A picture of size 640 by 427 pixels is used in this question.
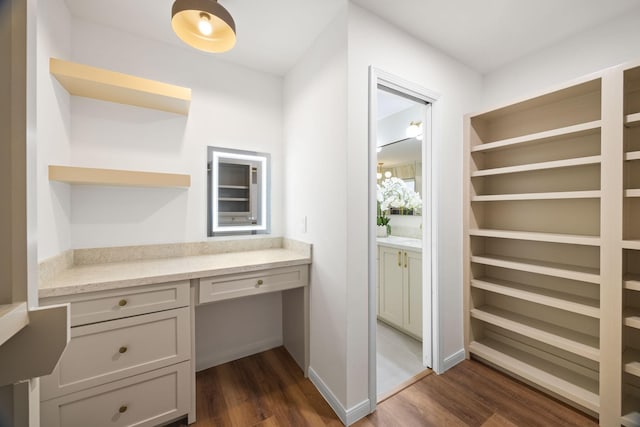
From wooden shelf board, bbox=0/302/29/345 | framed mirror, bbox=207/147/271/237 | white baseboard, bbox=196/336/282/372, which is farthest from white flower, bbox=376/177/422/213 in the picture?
wooden shelf board, bbox=0/302/29/345

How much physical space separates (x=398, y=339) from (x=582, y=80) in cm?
242

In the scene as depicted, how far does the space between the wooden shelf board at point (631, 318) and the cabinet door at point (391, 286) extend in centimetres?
145

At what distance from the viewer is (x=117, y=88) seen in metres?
1.61

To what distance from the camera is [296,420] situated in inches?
62.0

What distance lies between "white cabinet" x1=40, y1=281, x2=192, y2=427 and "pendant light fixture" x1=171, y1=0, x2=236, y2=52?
140 centimetres

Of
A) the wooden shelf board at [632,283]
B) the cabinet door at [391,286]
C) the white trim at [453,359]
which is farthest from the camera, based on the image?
the cabinet door at [391,286]

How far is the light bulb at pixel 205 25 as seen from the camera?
135 centimetres

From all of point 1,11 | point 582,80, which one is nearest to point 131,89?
point 1,11

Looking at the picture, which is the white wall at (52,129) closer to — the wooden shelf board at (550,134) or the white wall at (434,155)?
the white wall at (434,155)

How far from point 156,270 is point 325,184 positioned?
1185mm

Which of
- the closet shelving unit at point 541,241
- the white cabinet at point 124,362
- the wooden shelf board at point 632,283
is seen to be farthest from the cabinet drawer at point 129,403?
the wooden shelf board at point 632,283

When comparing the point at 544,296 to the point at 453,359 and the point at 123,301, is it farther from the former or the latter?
the point at 123,301

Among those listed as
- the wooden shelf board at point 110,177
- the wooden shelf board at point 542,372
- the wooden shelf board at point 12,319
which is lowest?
the wooden shelf board at point 542,372

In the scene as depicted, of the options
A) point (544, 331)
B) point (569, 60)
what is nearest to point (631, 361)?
point (544, 331)
